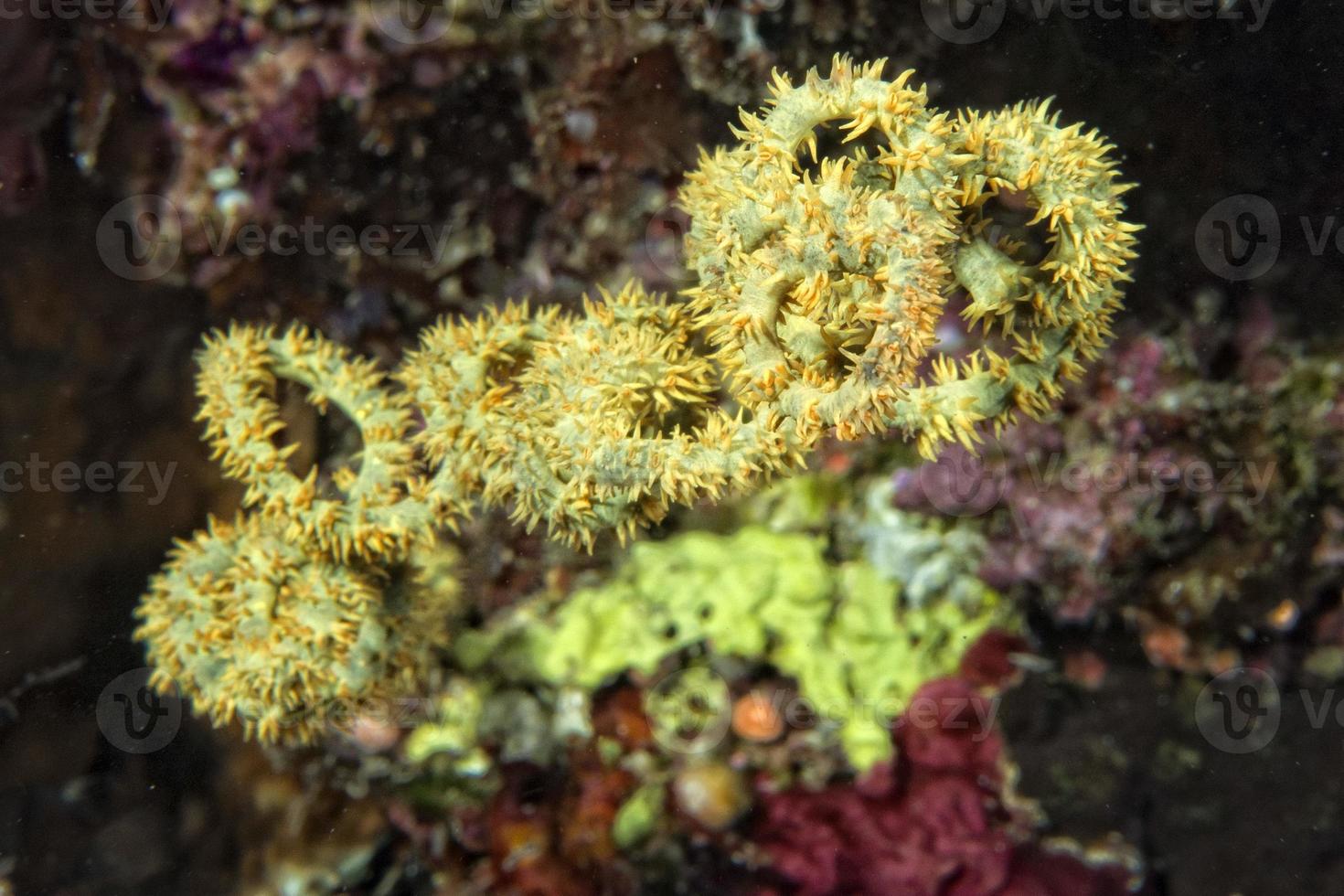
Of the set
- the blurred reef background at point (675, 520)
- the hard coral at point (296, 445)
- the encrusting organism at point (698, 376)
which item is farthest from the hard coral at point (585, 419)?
the blurred reef background at point (675, 520)

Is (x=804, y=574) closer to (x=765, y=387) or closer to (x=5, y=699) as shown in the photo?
(x=765, y=387)

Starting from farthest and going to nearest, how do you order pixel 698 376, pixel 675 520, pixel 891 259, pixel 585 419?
pixel 675 520 → pixel 698 376 → pixel 585 419 → pixel 891 259

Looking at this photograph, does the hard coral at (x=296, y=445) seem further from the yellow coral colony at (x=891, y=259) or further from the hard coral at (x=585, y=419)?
the yellow coral colony at (x=891, y=259)

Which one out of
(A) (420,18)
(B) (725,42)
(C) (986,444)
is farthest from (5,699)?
(C) (986,444)

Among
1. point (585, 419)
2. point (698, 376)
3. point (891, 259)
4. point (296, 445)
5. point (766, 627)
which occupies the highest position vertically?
point (891, 259)

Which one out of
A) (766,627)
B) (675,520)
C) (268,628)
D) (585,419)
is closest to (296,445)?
(268,628)

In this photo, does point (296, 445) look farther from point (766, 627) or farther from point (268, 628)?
point (766, 627)

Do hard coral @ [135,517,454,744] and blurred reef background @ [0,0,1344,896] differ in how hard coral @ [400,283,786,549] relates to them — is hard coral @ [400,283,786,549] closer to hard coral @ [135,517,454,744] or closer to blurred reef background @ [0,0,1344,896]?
hard coral @ [135,517,454,744]

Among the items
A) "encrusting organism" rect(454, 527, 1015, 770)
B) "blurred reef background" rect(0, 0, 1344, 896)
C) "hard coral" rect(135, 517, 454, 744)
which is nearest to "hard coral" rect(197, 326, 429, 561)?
"hard coral" rect(135, 517, 454, 744)
